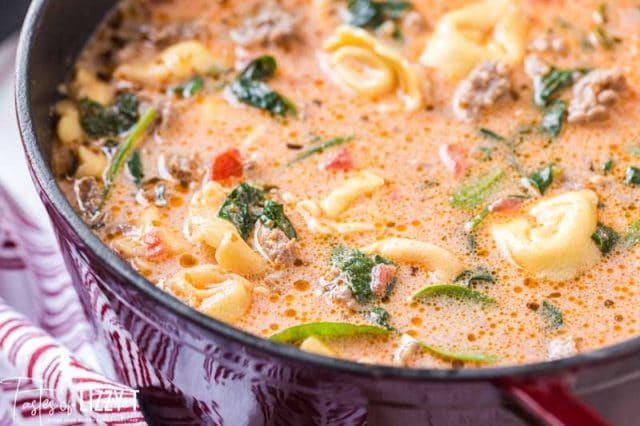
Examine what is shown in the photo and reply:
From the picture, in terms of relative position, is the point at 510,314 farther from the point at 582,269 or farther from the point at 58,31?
the point at 58,31

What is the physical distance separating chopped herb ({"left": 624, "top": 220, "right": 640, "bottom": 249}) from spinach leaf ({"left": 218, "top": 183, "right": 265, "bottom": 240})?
105cm

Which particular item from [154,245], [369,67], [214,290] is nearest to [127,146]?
[154,245]

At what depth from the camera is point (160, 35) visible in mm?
3359

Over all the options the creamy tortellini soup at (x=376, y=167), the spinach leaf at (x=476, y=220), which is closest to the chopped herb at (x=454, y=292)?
the creamy tortellini soup at (x=376, y=167)

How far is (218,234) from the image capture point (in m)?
2.61

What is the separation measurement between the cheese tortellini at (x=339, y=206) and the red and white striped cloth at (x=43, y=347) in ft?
2.33

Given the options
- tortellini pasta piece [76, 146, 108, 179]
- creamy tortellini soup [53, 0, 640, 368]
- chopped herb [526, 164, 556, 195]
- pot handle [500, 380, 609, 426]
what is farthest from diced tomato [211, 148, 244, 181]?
pot handle [500, 380, 609, 426]

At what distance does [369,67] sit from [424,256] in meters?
0.94

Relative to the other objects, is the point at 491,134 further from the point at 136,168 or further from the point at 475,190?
the point at 136,168

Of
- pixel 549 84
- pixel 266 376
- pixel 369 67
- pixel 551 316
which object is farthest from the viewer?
pixel 369 67

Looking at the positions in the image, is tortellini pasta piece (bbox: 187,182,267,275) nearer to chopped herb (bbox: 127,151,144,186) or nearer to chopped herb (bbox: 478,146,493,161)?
chopped herb (bbox: 127,151,144,186)

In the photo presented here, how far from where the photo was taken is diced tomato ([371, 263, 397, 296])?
2504 millimetres

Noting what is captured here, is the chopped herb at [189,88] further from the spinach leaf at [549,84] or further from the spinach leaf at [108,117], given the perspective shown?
the spinach leaf at [549,84]

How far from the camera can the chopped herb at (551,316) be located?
242 centimetres
